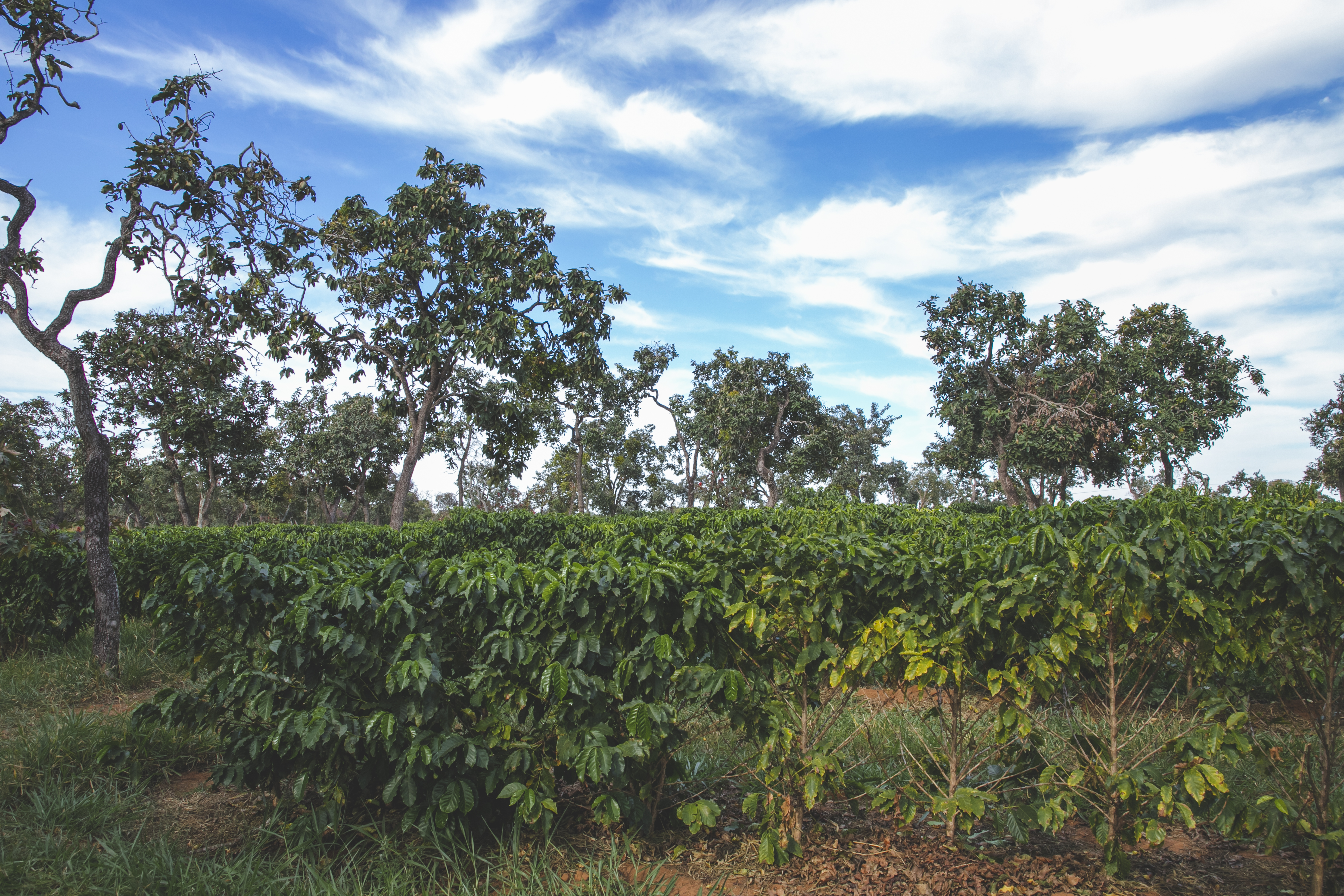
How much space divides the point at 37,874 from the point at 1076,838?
4562 millimetres

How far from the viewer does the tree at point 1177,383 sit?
78.8 ft

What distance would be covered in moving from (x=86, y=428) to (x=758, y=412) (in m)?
27.0

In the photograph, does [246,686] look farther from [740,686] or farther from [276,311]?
[276,311]

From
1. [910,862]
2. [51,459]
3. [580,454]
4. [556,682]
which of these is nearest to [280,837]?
[556,682]

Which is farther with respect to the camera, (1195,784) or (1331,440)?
(1331,440)

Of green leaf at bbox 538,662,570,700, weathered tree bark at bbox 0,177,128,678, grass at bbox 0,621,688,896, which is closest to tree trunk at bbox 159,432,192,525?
weathered tree bark at bbox 0,177,128,678

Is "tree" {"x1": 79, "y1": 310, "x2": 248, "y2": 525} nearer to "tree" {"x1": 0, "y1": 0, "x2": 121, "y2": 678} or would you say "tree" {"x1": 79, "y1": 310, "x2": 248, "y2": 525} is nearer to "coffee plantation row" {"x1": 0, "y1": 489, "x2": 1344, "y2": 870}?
"tree" {"x1": 0, "y1": 0, "x2": 121, "y2": 678}

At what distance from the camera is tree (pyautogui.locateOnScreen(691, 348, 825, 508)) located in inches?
1254

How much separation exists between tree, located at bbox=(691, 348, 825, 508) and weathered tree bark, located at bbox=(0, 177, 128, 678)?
26.3m

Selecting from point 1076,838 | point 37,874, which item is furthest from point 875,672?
point 37,874

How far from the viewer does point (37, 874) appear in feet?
9.77

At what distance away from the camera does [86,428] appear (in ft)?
20.1

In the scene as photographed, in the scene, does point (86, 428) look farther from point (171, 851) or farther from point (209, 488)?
point (209, 488)

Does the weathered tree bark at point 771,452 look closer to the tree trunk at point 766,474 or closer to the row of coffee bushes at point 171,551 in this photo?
the tree trunk at point 766,474
